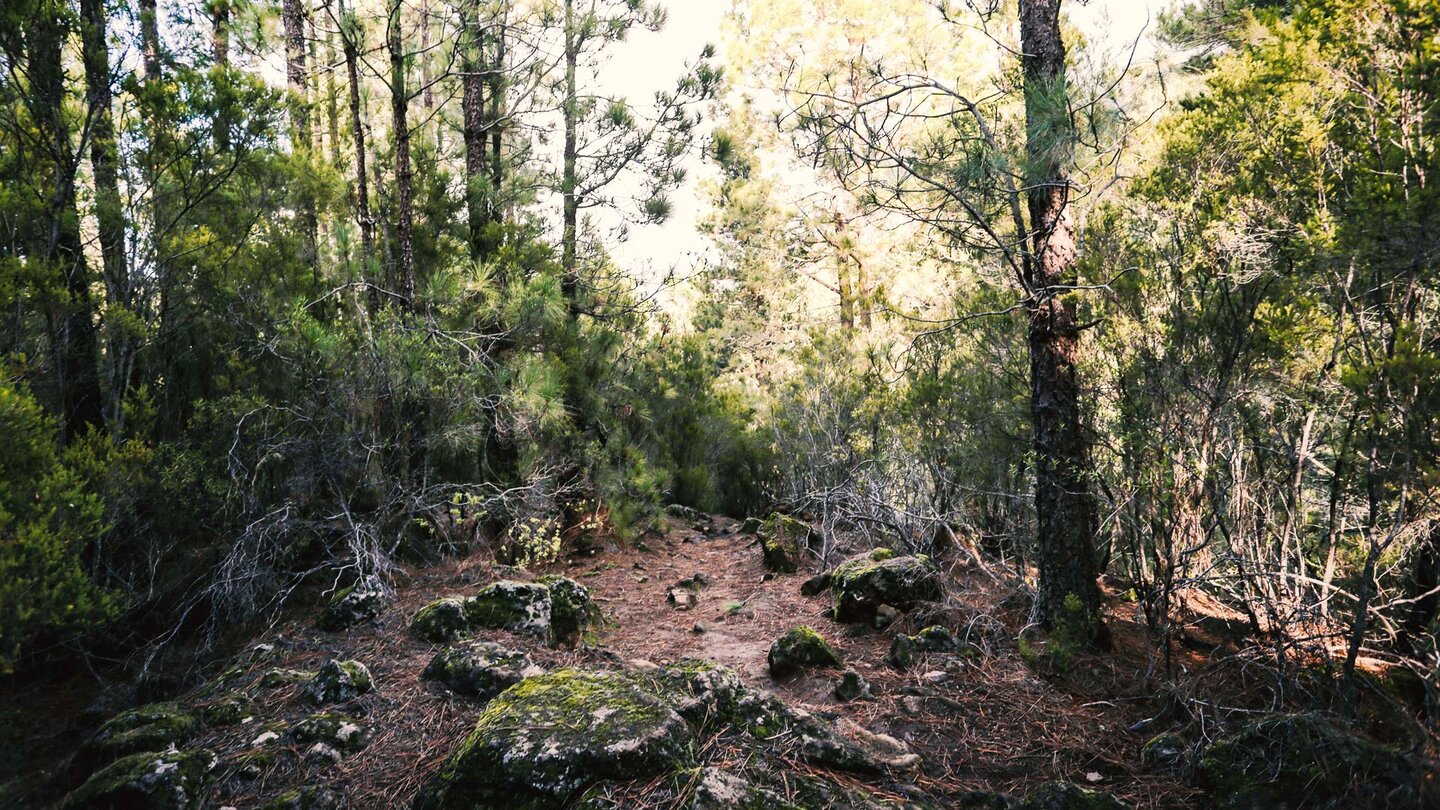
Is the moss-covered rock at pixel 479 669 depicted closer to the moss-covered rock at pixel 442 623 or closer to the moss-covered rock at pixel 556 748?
the moss-covered rock at pixel 442 623

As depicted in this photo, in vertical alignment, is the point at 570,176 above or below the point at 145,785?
above

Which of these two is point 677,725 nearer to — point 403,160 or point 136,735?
point 136,735

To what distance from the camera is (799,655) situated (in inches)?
169

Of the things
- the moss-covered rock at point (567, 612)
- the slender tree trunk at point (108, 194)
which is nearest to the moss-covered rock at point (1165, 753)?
the moss-covered rock at point (567, 612)

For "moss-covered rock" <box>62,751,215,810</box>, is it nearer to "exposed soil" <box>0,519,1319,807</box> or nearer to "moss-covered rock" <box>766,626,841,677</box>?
"exposed soil" <box>0,519,1319,807</box>

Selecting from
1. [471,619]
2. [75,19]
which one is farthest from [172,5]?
[471,619]

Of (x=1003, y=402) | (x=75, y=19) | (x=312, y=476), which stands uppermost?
(x=75, y=19)

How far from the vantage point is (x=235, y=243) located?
5484 mm

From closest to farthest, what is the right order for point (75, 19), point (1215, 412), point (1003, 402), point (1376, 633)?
point (1215, 412) → point (1376, 633) → point (75, 19) → point (1003, 402)

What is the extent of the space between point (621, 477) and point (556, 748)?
5466 millimetres

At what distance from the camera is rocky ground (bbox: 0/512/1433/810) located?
2.52 meters

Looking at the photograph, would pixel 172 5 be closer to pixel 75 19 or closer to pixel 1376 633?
pixel 75 19

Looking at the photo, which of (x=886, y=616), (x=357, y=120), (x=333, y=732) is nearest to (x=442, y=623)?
(x=333, y=732)

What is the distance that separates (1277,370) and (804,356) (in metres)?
5.64
